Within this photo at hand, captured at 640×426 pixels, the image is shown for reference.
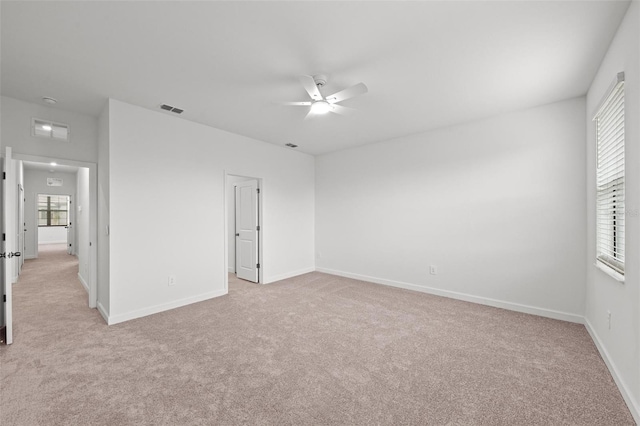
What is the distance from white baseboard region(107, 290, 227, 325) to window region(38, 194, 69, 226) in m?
11.2

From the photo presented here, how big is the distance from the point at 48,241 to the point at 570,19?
1702 cm

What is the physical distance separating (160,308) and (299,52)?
3636mm

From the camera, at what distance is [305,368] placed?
2.32m

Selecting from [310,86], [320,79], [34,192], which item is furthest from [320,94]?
[34,192]

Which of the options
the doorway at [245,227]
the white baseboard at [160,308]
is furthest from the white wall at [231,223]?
the white baseboard at [160,308]

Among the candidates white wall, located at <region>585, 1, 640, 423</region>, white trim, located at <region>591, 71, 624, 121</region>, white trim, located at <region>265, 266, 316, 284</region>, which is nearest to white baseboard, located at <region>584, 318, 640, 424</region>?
white wall, located at <region>585, 1, 640, 423</region>

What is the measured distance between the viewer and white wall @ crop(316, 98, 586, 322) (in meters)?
3.34

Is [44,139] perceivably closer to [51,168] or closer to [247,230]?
[247,230]

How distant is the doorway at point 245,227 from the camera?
522 cm

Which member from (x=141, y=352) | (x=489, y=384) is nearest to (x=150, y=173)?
(x=141, y=352)

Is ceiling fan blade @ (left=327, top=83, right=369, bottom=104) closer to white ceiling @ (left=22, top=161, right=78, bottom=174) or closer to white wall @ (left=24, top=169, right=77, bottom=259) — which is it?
white ceiling @ (left=22, top=161, right=78, bottom=174)

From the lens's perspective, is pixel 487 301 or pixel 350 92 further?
pixel 487 301

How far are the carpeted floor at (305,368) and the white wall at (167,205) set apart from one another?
1.36 ft

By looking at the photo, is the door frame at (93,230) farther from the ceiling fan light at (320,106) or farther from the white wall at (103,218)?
the ceiling fan light at (320,106)
